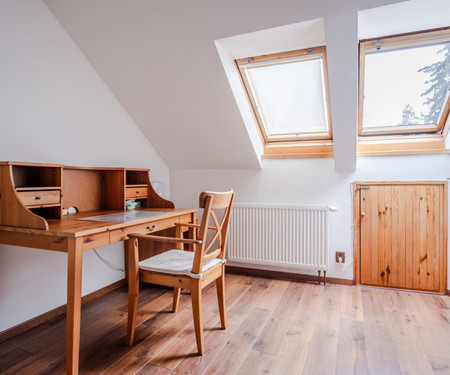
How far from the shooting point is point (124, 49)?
7.54ft

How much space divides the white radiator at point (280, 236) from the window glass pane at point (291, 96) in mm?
749

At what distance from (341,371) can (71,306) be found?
52.2 inches

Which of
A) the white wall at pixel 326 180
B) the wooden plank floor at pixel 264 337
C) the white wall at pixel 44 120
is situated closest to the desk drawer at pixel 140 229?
the wooden plank floor at pixel 264 337

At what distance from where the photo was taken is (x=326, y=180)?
9.30ft

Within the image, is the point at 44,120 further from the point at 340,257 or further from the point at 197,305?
the point at 340,257

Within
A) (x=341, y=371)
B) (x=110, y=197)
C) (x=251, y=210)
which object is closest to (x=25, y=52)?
(x=110, y=197)

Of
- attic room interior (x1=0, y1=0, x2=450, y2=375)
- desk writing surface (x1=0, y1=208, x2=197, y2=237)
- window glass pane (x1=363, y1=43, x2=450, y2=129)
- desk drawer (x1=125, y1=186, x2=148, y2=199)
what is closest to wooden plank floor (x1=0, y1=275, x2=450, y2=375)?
attic room interior (x1=0, y1=0, x2=450, y2=375)

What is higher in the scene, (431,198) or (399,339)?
(431,198)

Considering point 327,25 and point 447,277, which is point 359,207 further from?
point 327,25

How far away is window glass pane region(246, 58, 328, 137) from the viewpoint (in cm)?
248

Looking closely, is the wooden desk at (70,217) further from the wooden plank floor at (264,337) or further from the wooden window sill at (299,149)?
the wooden window sill at (299,149)

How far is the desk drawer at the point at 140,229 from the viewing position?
1.74m

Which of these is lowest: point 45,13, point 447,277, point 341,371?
point 341,371

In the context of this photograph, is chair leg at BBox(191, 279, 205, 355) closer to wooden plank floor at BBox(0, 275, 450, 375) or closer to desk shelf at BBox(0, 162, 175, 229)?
wooden plank floor at BBox(0, 275, 450, 375)
